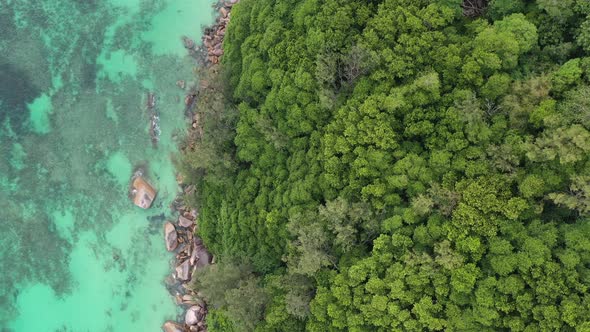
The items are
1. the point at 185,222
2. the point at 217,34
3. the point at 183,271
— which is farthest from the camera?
the point at 217,34

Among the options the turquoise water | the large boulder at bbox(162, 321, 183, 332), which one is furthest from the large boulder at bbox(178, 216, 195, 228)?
the large boulder at bbox(162, 321, 183, 332)

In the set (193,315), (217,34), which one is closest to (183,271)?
(193,315)

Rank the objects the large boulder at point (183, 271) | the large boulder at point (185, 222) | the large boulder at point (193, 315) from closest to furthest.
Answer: the large boulder at point (193, 315), the large boulder at point (183, 271), the large boulder at point (185, 222)

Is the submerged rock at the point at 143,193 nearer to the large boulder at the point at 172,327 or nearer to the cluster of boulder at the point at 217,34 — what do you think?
the large boulder at the point at 172,327

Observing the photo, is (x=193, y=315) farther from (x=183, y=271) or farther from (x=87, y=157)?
(x=87, y=157)

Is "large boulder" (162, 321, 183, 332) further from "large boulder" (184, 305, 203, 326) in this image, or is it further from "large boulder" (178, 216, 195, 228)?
"large boulder" (178, 216, 195, 228)

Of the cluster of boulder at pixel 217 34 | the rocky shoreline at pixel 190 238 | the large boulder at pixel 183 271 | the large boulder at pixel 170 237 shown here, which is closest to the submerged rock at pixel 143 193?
the rocky shoreline at pixel 190 238
